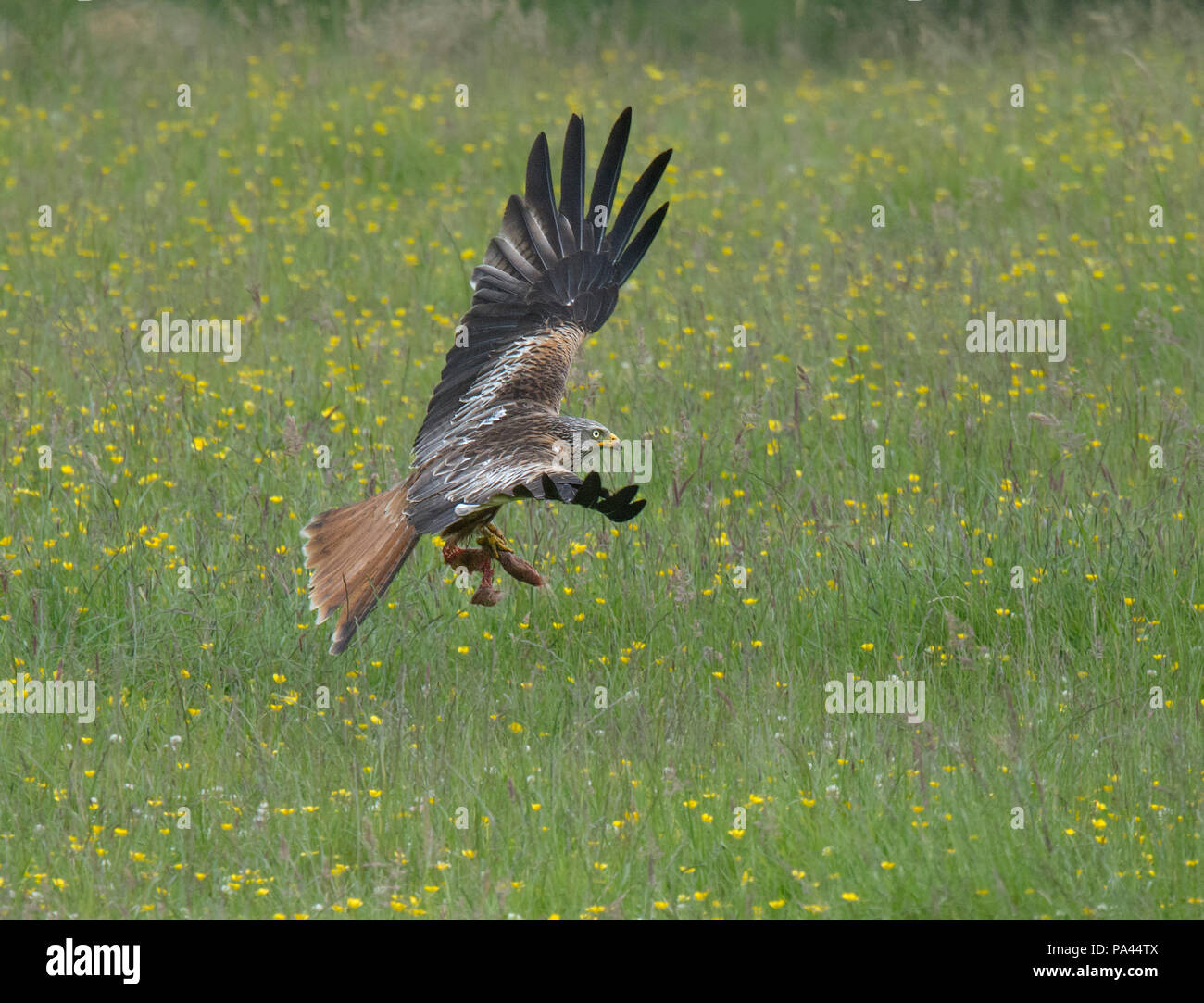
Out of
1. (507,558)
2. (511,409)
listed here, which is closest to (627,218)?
(511,409)

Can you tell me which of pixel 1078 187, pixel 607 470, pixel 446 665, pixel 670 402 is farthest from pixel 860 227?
pixel 446 665

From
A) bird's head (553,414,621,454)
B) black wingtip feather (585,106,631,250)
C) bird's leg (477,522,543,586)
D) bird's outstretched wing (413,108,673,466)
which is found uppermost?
black wingtip feather (585,106,631,250)

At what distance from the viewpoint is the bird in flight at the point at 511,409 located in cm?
499

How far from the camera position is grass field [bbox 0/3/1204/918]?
13.6 feet

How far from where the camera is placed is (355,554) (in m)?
5.36

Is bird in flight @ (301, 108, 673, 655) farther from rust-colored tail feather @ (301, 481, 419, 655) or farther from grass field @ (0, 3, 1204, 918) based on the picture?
grass field @ (0, 3, 1204, 918)

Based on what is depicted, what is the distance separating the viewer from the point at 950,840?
13.3ft

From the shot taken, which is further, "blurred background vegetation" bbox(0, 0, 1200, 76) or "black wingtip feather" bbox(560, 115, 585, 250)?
"blurred background vegetation" bbox(0, 0, 1200, 76)

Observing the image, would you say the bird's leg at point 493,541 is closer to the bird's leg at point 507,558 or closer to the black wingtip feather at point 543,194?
the bird's leg at point 507,558

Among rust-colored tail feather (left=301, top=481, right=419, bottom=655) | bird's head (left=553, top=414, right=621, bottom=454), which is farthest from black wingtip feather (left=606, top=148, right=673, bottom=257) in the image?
rust-colored tail feather (left=301, top=481, right=419, bottom=655)

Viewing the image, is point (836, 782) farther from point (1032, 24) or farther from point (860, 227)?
point (1032, 24)

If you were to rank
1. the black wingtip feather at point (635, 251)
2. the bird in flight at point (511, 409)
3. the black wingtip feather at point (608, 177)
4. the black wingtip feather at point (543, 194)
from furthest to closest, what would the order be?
the black wingtip feather at point (543, 194) → the black wingtip feather at point (635, 251) → the black wingtip feather at point (608, 177) → the bird in flight at point (511, 409)

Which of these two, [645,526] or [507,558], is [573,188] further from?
[507,558]

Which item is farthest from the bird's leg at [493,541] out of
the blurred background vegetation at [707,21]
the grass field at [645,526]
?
the blurred background vegetation at [707,21]
